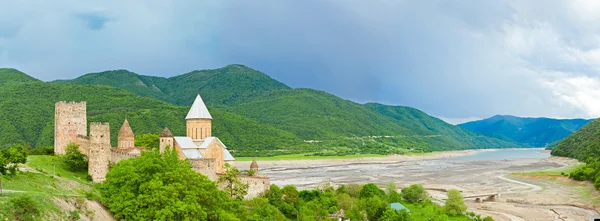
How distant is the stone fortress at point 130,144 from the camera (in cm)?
3628

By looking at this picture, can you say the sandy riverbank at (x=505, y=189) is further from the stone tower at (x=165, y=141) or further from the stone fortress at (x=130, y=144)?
the stone tower at (x=165, y=141)

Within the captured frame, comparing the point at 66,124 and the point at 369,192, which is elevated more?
the point at 66,124

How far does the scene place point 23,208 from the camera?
2034 cm

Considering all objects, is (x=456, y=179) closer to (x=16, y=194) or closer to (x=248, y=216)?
(x=248, y=216)

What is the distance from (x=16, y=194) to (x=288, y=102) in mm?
165231

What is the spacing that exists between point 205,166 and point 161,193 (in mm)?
11360

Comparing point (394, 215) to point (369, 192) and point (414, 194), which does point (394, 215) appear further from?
point (414, 194)

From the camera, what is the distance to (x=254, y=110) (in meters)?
180

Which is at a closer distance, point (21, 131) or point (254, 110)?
point (21, 131)

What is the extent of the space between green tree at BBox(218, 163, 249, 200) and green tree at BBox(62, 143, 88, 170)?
36.3 ft

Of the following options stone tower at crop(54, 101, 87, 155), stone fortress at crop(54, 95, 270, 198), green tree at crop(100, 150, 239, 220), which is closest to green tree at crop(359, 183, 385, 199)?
stone fortress at crop(54, 95, 270, 198)

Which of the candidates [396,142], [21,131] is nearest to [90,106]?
[21,131]

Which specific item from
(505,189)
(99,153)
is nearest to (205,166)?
(99,153)

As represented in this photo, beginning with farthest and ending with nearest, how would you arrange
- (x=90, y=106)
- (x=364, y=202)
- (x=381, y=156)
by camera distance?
(x=381, y=156) < (x=90, y=106) < (x=364, y=202)
